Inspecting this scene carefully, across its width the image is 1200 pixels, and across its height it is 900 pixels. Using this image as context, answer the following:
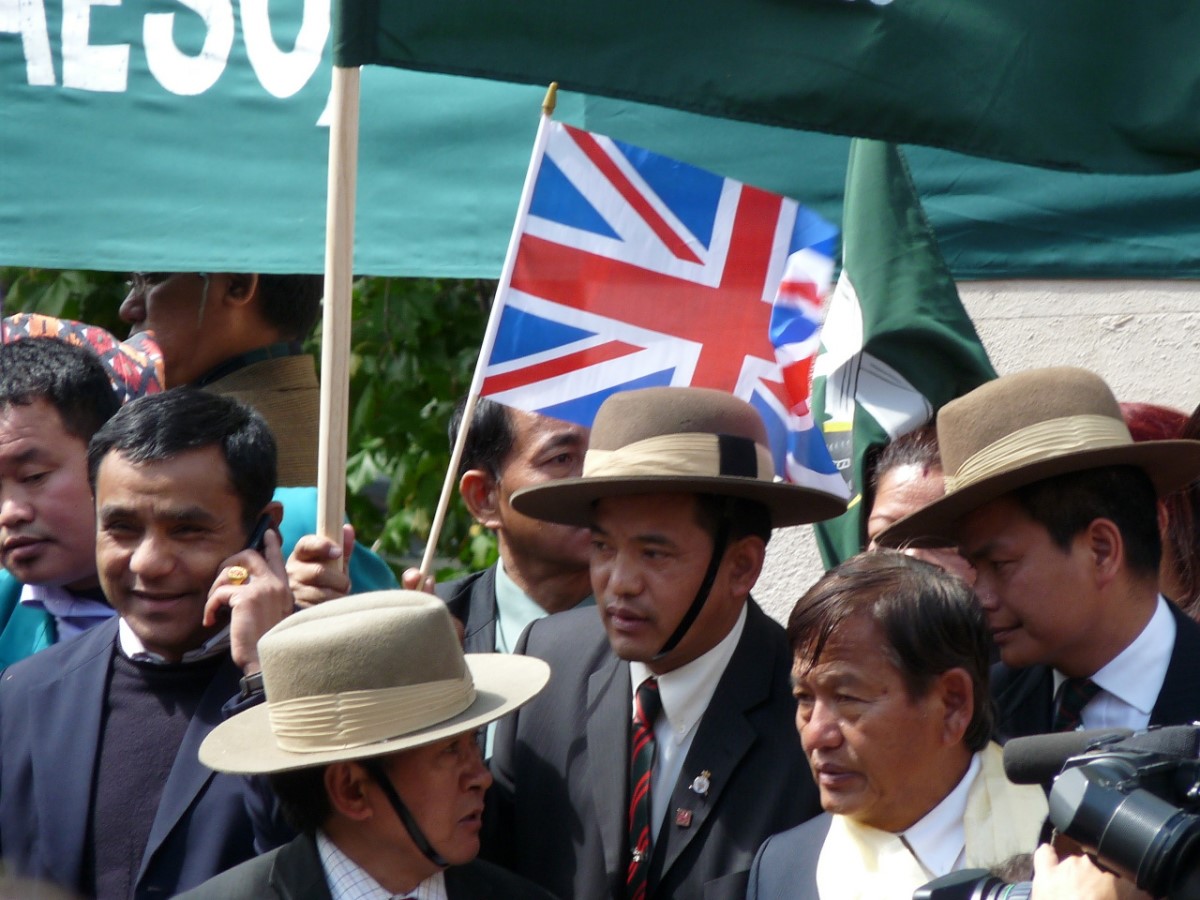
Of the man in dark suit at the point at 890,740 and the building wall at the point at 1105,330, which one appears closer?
the man in dark suit at the point at 890,740

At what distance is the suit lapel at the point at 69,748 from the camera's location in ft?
11.3

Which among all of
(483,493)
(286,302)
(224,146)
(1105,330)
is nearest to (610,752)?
(483,493)

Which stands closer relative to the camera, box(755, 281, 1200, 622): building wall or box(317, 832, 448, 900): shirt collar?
box(317, 832, 448, 900): shirt collar

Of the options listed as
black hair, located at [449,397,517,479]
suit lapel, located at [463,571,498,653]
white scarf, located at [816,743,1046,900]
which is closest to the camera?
white scarf, located at [816,743,1046,900]

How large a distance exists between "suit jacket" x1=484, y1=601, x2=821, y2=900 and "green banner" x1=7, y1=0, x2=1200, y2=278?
1230 millimetres

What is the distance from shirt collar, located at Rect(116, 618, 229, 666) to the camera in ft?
11.7

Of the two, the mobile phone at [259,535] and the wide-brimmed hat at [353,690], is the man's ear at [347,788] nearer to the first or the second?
the wide-brimmed hat at [353,690]

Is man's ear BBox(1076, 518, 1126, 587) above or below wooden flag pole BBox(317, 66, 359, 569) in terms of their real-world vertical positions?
below

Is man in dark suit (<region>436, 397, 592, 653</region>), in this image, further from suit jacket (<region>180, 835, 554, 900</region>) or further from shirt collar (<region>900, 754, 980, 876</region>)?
shirt collar (<region>900, 754, 980, 876</region>)

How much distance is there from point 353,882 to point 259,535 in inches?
35.0

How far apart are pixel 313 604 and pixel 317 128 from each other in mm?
1362

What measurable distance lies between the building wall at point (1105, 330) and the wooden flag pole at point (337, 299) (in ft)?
8.09

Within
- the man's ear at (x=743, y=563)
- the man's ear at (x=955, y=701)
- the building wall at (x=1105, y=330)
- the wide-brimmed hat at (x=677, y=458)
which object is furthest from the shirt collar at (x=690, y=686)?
the building wall at (x=1105, y=330)

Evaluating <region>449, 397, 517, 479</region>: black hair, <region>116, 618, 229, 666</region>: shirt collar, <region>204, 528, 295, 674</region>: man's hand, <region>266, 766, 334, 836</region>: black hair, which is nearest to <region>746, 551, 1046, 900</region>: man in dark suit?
<region>266, 766, 334, 836</region>: black hair
